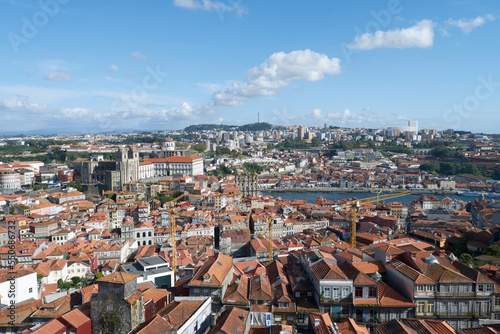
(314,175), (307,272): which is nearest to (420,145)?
(314,175)

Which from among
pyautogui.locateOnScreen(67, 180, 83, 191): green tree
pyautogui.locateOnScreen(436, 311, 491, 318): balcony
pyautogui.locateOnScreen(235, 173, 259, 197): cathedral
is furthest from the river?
pyautogui.locateOnScreen(436, 311, 491, 318): balcony

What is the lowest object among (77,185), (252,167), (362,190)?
(362,190)

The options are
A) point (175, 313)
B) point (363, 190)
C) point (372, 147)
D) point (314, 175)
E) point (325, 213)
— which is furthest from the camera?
point (372, 147)

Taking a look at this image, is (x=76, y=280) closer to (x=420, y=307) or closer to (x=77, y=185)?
(x=420, y=307)

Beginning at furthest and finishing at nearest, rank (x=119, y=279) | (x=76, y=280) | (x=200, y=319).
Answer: (x=76, y=280) → (x=200, y=319) → (x=119, y=279)

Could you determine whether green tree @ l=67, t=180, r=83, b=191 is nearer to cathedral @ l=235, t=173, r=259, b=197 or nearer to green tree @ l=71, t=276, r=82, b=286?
cathedral @ l=235, t=173, r=259, b=197

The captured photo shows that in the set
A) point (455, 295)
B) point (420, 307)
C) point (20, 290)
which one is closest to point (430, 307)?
point (420, 307)

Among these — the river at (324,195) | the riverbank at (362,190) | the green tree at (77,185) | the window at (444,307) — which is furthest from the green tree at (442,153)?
the window at (444,307)

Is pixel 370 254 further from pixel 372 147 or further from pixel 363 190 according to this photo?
pixel 372 147

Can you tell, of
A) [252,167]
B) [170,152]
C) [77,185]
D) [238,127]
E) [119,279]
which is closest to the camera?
[119,279]

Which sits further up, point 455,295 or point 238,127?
point 238,127

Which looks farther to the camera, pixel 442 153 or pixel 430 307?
pixel 442 153
